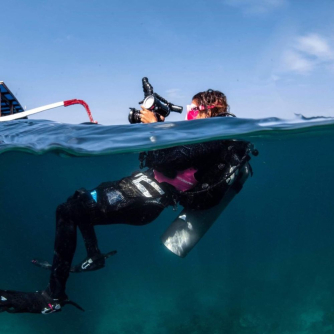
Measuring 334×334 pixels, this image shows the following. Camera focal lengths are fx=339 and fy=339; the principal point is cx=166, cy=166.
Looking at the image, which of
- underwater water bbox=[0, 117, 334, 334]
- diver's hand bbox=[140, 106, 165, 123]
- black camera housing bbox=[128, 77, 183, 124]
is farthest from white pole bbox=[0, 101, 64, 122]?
diver's hand bbox=[140, 106, 165, 123]

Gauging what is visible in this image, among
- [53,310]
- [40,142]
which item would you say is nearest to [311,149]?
[40,142]

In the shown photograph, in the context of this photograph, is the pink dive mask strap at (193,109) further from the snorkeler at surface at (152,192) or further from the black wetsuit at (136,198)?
the black wetsuit at (136,198)

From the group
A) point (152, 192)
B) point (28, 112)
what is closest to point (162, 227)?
point (28, 112)

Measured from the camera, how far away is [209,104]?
16.7ft

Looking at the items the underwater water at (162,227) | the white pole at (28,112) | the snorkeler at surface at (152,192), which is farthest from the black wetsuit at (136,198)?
the white pole at (28,112)

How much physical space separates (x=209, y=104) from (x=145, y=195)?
1.69 meters

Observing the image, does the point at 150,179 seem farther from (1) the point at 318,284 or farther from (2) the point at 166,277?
(2) the point at 166,277

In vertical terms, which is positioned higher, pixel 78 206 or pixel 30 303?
pixel 78 206

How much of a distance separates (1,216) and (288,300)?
1099cm

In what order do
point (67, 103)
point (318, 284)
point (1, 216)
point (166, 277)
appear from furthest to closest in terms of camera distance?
point (166, 277) → point (318, 284) → point (1, 216) → point (67, 103)

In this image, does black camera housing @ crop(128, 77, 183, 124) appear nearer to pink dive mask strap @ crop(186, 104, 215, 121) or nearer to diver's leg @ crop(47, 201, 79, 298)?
pink dive mask strap @ crop(186, 104, 215, 121)

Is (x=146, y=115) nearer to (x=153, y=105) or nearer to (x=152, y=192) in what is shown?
(x=153, y=105)

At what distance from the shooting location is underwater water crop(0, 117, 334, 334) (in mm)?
8258

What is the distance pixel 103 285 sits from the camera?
15.8 metres
